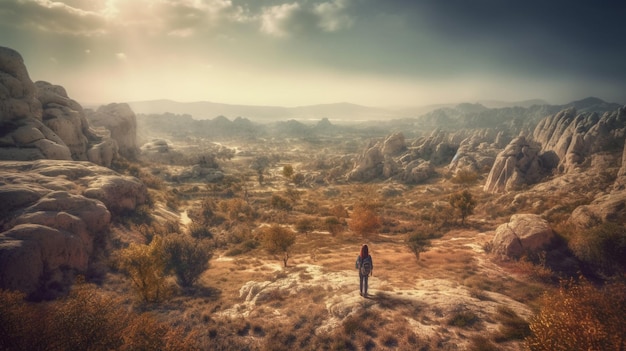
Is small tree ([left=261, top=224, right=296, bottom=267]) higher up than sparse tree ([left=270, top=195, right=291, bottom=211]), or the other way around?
small tree ([left=261, top=224, right=296, bottom=267])

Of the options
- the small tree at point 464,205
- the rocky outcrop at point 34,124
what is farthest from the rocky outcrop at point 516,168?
the rocky outcrop at point 34,124

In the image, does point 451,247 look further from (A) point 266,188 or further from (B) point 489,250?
(A) point 266,188

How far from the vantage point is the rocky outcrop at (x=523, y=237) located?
24141mm

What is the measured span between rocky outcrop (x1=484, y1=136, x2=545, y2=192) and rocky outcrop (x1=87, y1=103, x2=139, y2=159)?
10668cm

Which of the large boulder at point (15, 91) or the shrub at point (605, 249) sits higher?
the large boulder at point (15, 91)

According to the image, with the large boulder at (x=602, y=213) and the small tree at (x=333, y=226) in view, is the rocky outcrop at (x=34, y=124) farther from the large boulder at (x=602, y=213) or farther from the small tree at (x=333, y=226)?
the large boulder at (x=602, y=213)

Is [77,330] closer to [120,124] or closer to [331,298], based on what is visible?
[331,298]

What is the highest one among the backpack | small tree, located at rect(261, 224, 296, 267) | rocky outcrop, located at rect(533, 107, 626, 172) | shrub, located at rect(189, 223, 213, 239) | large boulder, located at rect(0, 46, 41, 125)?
large boulder, located at rect(0, 46, 41, 125)

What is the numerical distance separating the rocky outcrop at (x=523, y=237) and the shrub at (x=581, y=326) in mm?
13412

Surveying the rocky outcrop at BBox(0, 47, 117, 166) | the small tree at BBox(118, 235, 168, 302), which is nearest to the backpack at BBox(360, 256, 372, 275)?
the small tree at BBox(118, 235, 168, 302)

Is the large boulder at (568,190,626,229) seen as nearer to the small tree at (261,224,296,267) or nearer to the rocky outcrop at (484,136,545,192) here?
the small tree at (261,224,296,267)

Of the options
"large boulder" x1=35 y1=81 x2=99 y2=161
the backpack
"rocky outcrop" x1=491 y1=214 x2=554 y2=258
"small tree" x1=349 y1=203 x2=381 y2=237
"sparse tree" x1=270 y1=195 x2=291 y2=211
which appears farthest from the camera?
"sparse tree" x1=270 y1=195 x2=291 y2=211

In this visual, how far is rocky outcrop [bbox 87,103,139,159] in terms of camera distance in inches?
3580

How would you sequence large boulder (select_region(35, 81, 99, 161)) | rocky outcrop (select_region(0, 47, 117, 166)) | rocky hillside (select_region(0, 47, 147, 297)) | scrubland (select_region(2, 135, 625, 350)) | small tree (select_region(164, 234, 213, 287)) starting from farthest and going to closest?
large boulder (select_region(35, 81, 99, 161)) < rocky outcrop (select_region(0, 47, 117, 166)) < small tree (select_region(164, 234, 213, 287)) < rocky hillside (select_region(0, 47, 147, 297)) < scrubland (select_region(2, 135, 625, 350))
